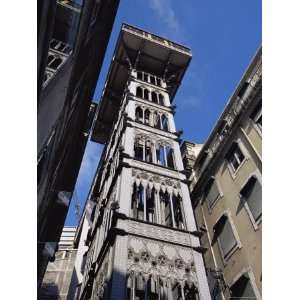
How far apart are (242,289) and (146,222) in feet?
14.9

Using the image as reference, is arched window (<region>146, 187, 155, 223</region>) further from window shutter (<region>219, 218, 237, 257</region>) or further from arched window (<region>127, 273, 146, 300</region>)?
arched window (<region>127, 273, 146, 300</region>)

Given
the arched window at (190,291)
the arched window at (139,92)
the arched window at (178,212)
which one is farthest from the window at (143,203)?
the arched window at (139,92)

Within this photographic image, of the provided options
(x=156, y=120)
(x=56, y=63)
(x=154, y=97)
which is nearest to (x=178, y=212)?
(x=156, y=120)

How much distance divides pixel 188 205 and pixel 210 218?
3.41 meters

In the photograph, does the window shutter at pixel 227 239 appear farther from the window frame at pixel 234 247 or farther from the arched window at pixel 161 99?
the arched window at pixel 161 99

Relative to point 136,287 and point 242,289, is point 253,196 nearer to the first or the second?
point 242,289

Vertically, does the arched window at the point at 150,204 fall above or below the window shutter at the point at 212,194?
below

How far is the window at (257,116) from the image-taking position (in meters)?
16.3

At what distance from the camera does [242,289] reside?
13.7 metres

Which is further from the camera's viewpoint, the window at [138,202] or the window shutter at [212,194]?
the window shutter at [212,194]

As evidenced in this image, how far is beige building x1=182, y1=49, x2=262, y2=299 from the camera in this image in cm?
1397

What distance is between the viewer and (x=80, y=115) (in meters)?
16.1

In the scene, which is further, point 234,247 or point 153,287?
point 234,247

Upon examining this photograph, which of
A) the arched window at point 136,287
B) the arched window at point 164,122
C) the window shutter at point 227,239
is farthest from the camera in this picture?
the arched window at point 164,122
